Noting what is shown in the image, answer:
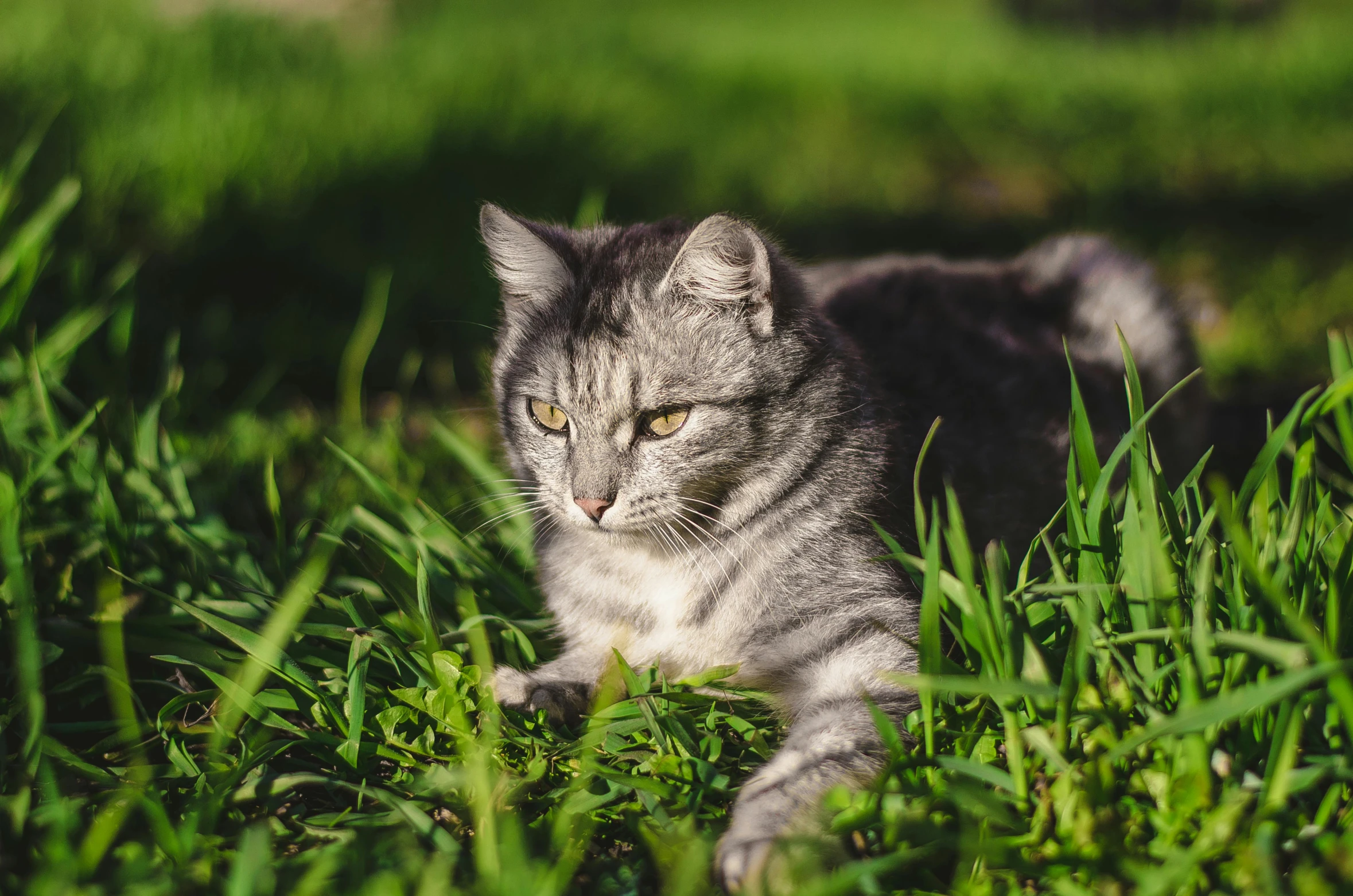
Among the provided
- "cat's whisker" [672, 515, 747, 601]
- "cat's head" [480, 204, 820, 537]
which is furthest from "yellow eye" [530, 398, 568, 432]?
"cat's whisker" [672, 515, 747, 601]

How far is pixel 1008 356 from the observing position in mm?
2521

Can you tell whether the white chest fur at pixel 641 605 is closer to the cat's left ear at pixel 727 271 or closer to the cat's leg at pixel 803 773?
the cat's leg at pixel 803 773

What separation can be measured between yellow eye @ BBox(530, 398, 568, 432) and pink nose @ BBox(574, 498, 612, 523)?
7.9 inches

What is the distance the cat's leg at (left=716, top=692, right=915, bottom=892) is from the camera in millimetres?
1423

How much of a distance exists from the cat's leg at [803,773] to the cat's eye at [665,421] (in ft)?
1.94

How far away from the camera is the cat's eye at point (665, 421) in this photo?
1.93 meters

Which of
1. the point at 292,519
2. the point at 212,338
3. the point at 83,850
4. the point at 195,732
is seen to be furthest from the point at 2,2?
the point at 83,850

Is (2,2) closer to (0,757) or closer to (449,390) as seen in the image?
(449,390)

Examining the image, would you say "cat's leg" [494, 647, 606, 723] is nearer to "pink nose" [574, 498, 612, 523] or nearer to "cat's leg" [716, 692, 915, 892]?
"pink nose" [574, 498, 612, 523]

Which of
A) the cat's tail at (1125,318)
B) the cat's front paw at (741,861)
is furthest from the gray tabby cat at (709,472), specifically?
the cat's tail at (1125,318)

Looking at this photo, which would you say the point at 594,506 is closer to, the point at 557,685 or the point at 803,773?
the point at 557,685

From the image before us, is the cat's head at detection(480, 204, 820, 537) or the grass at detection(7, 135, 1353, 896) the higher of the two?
the cat's head at detection(480, 204, 820, 537)

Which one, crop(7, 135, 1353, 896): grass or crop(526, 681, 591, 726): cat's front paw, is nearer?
crop(7, 135, 1353, 896): grass

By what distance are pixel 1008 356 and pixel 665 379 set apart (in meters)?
1.08
